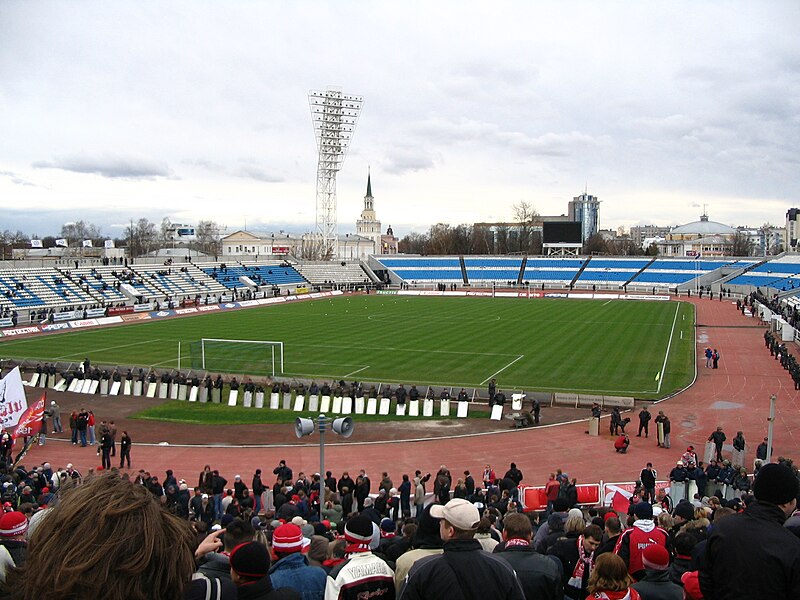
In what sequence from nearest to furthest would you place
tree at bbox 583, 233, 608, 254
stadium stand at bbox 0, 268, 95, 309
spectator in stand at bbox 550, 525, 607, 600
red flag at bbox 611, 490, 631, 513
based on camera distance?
spectator in stand at bbox 550, 525, 607, 600
red flag at bbox 611, 490, 631, 513
stadium stand at bbox 0, 268, 95, 309
tree at bbox 583, 233, 608, 254

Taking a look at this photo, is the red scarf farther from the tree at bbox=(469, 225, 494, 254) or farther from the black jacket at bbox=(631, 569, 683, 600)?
the tree at bbox=(469, 225, 494, 254)

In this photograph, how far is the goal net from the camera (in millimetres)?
34656

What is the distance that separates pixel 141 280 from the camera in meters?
74.2

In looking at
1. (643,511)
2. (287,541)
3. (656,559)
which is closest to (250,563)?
(287,541)

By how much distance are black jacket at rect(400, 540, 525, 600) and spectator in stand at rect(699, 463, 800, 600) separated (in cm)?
136

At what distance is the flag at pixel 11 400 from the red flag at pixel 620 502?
1644 centimetres

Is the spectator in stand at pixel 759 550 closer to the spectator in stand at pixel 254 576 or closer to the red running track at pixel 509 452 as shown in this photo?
the spectator in stand at pixel 254 576

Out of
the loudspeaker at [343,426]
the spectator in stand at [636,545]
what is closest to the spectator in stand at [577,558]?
the spectator in stand at [636,545]

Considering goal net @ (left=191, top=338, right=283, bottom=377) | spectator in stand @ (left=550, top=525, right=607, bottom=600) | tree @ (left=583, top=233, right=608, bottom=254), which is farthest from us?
tree @ (left=583, top=233, right=608, bottom=254)

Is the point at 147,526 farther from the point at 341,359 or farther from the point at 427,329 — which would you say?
the point at 427,329

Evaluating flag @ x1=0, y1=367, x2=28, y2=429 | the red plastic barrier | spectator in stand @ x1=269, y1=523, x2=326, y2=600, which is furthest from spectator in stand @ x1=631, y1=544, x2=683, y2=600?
flag @ x1=0, y1=367, x2=28, y2=429

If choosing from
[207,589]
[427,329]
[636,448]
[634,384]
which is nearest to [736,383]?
[634,384]

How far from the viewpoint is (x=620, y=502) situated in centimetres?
1418

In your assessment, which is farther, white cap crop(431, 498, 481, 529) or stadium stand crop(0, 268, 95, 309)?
stadium stand crop(0, 268, 95, 309)
